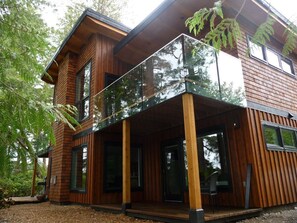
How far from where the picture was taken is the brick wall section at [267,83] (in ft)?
22.3

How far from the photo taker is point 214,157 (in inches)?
265

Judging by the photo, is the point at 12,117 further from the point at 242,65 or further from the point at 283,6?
the point at 242,65

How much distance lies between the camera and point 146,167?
9.17m

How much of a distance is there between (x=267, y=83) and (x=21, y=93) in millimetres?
7122

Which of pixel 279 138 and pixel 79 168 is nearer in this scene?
pixel 279 138

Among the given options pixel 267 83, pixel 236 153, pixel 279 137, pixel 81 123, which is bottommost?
pixel 236 153

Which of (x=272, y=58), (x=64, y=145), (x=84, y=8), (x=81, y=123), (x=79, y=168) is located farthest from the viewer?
(x=84, y=8)

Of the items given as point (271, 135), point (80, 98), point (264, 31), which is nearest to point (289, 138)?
point (271, 135)

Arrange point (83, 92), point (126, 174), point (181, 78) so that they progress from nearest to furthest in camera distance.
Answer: point (181, 78)
point (126, 174)
point (83, 92)

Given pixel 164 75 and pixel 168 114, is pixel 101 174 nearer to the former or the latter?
pixel 168 114

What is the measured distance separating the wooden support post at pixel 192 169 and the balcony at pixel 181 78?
41 centimetres

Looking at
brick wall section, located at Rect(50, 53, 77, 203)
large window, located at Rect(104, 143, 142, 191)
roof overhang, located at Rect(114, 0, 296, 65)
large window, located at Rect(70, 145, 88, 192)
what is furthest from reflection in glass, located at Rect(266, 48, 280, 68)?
brick wall section, located at Rect(50, 53, 77, 203)

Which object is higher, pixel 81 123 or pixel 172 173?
pixel 81 123

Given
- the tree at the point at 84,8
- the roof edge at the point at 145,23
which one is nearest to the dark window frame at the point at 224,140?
the roof edge at the point at 145,23
